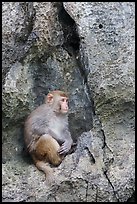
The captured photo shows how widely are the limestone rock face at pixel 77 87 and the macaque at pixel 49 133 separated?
108 millimetres

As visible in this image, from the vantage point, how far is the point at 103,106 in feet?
22.4

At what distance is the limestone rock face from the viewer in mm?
6477

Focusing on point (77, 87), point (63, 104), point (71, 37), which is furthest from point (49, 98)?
point (71, 37)

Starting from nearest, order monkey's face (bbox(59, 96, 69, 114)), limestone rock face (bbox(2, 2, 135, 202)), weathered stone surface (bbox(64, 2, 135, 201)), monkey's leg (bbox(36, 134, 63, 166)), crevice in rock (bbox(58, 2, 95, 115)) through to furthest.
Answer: limestone rock face (bbox(2, 2, 135, 202)), monkey's leg (bbox(36, 134, 63, 166)), weathered stone surface (bbox(64, 2, 135, 201)), monkey's face (bbox(59, 96, 69, 114)), crevice in rock (bbox(58, 2, 95, 115))

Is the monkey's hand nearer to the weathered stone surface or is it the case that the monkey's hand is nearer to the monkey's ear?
the weathered stone surface

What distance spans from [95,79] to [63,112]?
47 centimetres

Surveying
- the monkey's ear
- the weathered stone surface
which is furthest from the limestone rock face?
the monkey's ear

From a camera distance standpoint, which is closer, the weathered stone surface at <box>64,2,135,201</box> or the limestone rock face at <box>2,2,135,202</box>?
the limestone rock face at <box>2,2,135,202</box>

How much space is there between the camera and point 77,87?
7180 mm

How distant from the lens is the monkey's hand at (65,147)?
Answer: 668cm

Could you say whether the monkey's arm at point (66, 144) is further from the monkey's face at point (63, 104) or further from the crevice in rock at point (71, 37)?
the crevice in rock at point (71, 37)

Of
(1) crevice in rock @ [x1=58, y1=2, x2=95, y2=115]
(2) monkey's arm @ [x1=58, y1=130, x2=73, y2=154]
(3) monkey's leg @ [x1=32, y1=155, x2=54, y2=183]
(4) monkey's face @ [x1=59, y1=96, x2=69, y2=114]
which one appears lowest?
(3) monkey's leg @ [x1=32, y1=155, x2=54, y2=183]

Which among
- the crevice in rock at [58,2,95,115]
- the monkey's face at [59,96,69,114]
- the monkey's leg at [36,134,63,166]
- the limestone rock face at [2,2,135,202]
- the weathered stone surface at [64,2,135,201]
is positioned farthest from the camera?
the crevice in rock at [58,2,95,115]

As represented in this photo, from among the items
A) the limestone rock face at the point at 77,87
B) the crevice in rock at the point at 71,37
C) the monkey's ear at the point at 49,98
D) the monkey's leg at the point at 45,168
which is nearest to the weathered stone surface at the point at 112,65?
the limestone rock face at the point at 77,87
